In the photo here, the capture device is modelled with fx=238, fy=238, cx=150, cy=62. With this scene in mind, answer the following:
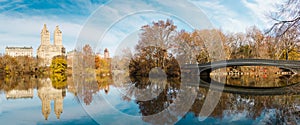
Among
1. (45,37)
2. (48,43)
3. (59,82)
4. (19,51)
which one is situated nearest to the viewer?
(59,82)

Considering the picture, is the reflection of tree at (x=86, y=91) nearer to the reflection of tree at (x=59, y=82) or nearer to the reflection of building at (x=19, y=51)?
the reflection of tree at (x=59, y=82)

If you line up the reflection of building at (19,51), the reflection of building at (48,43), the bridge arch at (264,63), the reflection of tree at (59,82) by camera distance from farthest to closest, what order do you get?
the reflection of building at (19,51) < the reflection of building at (48,43) < the bridge arch at (264,63) < the reflection of tree at (59,82)

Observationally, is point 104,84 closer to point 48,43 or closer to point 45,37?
point 48,43

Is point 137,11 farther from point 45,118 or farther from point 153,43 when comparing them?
point 153,43

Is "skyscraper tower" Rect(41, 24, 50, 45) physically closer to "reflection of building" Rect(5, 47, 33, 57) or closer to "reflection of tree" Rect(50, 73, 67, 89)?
"reflection of building" Rect(5, 47, 33, 57)

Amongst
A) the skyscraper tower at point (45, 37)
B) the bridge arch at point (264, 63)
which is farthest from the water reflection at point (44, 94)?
the skyscraper tower at point (45, 37)

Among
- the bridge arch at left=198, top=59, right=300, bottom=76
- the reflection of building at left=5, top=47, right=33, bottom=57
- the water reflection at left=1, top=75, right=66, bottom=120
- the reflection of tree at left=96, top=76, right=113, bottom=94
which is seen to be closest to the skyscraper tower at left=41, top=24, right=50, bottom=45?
the reflection of building at left=5, top=47, right=33, bottom=57

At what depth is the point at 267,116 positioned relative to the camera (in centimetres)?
589

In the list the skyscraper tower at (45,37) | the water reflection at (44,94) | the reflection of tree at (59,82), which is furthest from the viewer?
the skyscraper tower at (45,37)

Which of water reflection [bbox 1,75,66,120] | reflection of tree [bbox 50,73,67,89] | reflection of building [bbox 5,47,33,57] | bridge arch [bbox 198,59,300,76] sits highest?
reflection of building [bbox 5,47,33,57]

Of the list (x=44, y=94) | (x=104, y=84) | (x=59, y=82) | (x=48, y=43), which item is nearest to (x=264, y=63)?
(x=104, y=84)

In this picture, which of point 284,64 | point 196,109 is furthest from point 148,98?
point 284,64

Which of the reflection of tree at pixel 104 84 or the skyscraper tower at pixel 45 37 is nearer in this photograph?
the reflection of tree at pixel 104 84

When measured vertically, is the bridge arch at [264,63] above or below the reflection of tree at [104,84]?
above
